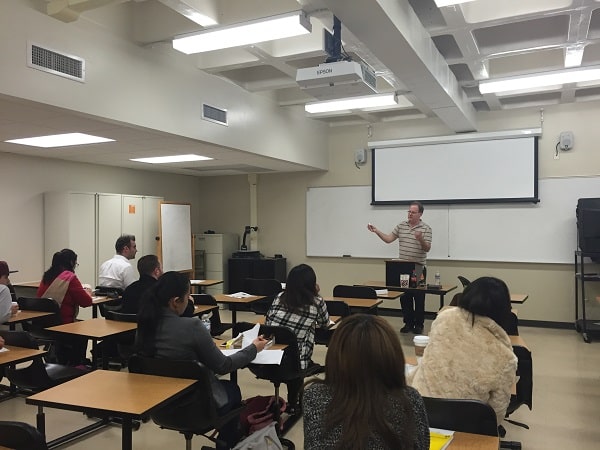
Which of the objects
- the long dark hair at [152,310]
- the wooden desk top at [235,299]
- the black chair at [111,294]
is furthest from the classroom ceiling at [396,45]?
the long dark hair at [152,310]

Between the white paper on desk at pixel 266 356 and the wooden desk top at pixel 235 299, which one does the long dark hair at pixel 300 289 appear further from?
the wooden desk top at pixel 235 299

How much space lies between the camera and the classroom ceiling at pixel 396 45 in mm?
3629

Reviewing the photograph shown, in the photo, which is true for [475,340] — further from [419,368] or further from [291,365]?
[291,365]

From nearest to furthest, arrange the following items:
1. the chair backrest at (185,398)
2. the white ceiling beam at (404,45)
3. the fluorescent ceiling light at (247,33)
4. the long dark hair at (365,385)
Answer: the long dark hair at (365,385) → the chair backrest at (185,398) → the white ceiling beam at (404,45) → the fluorescent ceiling light at (247,33)

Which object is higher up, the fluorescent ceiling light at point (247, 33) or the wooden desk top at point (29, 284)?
the fluorescent ceiling light at point (247, 33)

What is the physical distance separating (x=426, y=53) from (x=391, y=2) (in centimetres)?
107

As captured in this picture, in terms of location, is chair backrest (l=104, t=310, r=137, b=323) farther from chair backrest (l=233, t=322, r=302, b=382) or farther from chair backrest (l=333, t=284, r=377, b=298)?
chair backrest (l=333, t=284, r=377, b=298)

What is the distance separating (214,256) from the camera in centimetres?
886

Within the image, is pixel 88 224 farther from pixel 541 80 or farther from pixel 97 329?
pixel 541 80

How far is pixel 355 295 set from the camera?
17.5 ft

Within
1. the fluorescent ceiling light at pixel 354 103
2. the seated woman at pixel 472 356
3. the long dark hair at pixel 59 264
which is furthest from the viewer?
the fluorescent ceiling light at pixel 354 103

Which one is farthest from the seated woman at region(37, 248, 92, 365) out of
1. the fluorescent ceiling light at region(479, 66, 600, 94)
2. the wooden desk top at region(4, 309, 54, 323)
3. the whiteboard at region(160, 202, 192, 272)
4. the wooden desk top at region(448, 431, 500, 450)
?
the fluorescent ceiling light at region(479, 66, 600, 94)

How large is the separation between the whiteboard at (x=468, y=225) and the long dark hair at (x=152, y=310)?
558 cm

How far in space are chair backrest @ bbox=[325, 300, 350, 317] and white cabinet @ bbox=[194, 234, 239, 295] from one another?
179 inches
